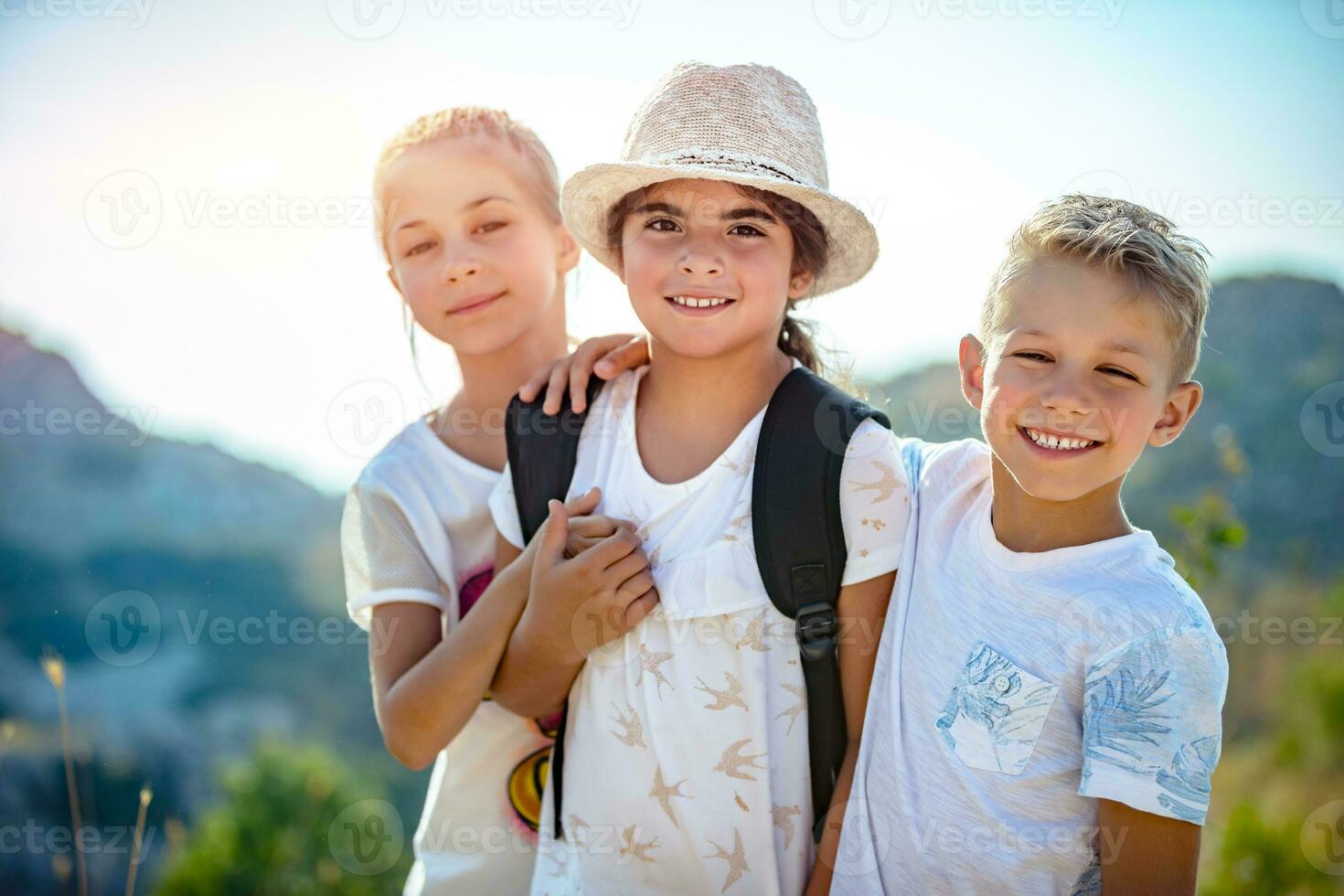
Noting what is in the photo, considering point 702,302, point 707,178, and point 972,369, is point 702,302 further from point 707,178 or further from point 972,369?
point 972,369

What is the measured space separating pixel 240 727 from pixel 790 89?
723 cm

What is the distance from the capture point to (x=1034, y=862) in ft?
6.01

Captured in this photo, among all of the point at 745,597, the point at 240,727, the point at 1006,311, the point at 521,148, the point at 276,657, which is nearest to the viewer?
the point at 1006,311

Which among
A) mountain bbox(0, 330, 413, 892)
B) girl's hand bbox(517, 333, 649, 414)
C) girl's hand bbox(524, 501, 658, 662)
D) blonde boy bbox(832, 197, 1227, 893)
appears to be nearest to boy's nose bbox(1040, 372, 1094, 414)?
blonde boy bbox(832, 197, 1227, 893)

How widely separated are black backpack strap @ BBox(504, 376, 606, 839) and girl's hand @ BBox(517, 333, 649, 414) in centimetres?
4

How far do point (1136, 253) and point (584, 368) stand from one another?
1.29 meters

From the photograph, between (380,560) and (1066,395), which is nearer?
(1066,395)

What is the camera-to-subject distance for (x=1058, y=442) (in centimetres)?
188

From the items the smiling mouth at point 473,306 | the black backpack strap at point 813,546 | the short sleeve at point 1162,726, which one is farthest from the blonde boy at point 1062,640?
the smiling mouth at point 473,306

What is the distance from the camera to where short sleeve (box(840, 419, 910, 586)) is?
2.14 meters

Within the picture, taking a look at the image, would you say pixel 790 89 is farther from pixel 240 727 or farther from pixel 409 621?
pixel 240 727

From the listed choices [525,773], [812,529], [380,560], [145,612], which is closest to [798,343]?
[812,529]

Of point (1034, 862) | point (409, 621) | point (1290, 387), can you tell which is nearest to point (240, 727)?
point (409, 621)

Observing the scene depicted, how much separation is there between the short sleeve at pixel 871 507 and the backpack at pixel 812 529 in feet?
0.07
